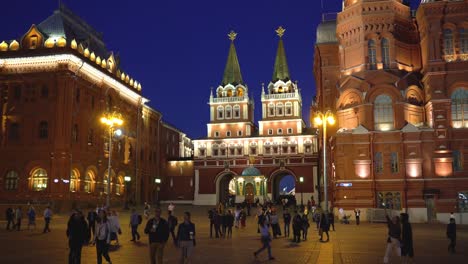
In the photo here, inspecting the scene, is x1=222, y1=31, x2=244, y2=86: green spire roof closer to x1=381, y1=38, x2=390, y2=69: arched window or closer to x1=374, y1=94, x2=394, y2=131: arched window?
x1=381, y1=38, x2=390, y2=69: arched window

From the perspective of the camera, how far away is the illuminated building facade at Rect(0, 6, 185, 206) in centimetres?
5209

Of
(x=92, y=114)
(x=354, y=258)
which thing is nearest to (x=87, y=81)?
(x=92, y=114)

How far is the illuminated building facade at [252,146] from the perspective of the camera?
79312mm

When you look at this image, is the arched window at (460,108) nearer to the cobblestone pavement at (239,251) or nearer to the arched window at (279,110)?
the cobblestone pavement at (239,251)

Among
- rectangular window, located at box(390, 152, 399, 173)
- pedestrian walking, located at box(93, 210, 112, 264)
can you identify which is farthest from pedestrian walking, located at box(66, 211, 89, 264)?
rectangular window, located at box(390, 152, 399, 173)


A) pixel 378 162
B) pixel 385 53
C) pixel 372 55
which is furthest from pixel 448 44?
pixel 378 162

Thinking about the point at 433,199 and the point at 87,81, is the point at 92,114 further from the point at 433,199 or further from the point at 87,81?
the point at 433,199

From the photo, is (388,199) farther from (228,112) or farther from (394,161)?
(228,112)

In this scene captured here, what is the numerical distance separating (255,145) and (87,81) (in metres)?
33.8

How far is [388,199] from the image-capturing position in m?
44.4

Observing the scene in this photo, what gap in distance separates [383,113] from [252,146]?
1529 inches

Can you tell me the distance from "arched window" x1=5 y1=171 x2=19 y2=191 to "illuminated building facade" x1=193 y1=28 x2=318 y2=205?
1355 inches

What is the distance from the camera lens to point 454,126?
44562 millimetres

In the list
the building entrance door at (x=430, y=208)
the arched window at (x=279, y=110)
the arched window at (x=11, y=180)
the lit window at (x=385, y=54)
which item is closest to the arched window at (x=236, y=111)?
the arched window at (x=279, y=110)
